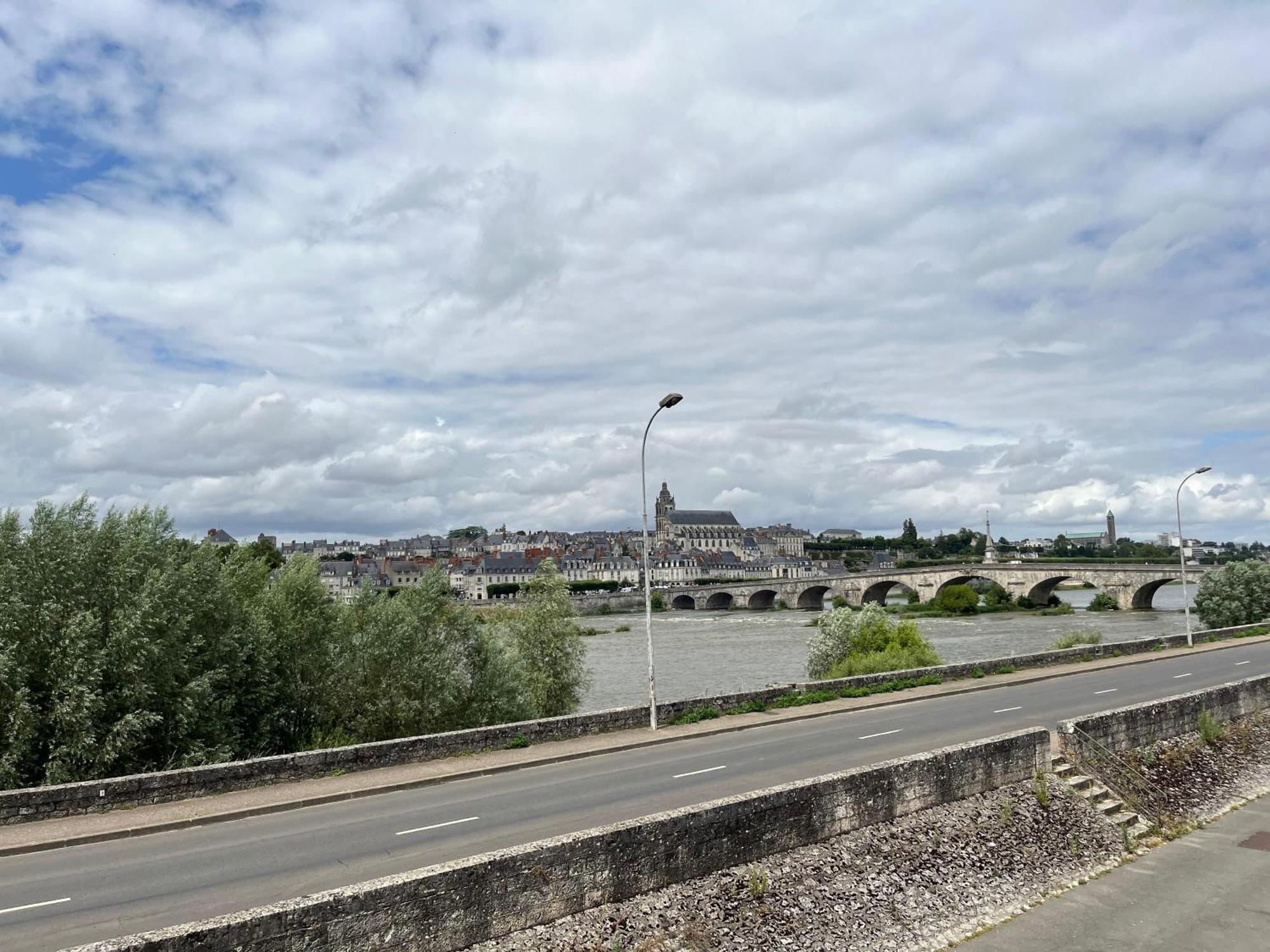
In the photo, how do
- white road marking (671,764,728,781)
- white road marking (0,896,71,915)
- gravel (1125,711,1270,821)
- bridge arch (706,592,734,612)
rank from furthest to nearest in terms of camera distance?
bridge arch (706,592,734,612) → gravel (1125,711,1270,821) → white road marking (671,764,728,781) → white road marking (0,896,71,915)

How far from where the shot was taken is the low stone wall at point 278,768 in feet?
44.3

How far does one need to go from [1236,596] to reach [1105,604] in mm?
38149

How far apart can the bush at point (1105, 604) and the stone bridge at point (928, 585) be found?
69cm

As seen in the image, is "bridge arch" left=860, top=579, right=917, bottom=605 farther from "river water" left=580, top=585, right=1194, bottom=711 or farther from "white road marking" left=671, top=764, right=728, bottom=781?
"white road marking" left=671, top=764, right=728, bottom=781

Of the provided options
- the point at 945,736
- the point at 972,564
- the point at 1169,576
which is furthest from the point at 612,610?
the point at 945,736

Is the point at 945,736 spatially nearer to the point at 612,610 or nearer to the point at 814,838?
the point at 814,838

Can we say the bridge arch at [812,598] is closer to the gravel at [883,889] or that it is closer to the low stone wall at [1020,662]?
the low stone wall at [1020,662]

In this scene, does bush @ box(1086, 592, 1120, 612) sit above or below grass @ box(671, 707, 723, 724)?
below

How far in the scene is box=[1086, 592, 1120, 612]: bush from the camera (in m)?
90.8

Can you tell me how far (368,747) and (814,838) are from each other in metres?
8.75

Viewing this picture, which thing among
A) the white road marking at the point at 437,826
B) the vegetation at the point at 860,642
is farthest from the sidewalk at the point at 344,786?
the vegetation at the point at 860,642

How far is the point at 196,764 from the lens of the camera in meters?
17.6

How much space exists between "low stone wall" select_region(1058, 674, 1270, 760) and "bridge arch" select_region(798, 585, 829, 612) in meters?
105

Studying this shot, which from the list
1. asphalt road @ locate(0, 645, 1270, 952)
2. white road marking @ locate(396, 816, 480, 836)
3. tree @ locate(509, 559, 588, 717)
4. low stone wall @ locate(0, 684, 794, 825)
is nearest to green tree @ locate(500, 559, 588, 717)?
tree @ locate(509, 559, 588, 717)
